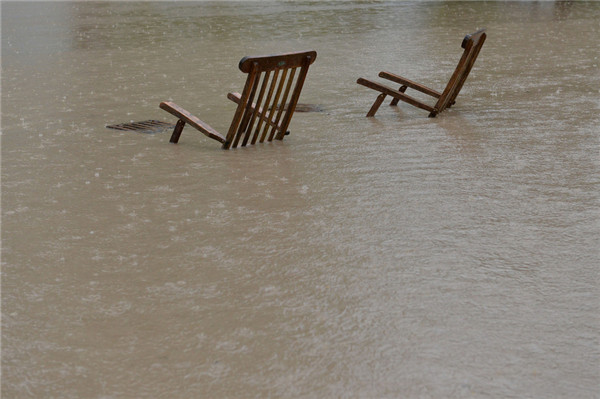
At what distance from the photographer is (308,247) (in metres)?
5.00

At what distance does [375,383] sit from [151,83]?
8441 mm

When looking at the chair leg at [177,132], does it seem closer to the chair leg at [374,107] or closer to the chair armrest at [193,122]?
the chair armrest at [193,122]

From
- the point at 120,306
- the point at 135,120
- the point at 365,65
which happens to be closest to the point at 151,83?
the point at 135,120

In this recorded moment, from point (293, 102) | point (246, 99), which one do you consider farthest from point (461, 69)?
point (246, 99)

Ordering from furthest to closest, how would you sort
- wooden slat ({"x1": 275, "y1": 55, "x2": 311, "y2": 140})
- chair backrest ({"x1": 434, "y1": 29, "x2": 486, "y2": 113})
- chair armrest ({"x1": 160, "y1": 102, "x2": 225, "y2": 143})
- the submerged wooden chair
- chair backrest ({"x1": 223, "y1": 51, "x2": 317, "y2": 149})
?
the submerged wooden chair, chair backrest ({"x1": 434, "y1": 29, "x2": 486, "y2": 113}), wooden slat ({"x1": 275, "y1": 55, "x2": 311, "y2": 140}), chair armrest ({"x1": 160, "y1": 102, "x2": 225, "y2": 143}), chair backrest ({"x1": 223, "y1": 51, "x2": 317, "y2": 149})

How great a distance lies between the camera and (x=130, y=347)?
3768 mm

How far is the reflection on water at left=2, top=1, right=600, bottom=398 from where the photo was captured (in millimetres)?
3572

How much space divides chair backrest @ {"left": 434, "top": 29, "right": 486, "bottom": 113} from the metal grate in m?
2.94

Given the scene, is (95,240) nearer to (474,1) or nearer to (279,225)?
(279,225)

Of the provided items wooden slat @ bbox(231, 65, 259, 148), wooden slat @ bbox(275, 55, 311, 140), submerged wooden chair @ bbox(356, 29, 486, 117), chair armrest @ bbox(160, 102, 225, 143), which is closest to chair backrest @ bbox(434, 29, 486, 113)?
Result: submerged wooden chair @ bbox(356, 29, 486, 117)

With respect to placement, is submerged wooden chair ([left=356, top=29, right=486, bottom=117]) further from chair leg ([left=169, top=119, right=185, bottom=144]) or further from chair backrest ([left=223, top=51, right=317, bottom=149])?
chair leg ([left=169, top=119, right=185, bottom=144])

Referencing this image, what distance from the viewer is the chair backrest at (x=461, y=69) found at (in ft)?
27.1

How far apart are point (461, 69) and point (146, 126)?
3400 millimetres

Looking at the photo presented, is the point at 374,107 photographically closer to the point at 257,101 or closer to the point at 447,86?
the point at 447,86
